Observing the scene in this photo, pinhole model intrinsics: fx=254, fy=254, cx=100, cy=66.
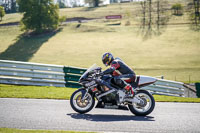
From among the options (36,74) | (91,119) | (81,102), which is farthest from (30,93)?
(91,119)

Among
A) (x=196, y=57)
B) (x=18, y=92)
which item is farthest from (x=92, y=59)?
(x=18, y=92)

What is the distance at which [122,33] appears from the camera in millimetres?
55656

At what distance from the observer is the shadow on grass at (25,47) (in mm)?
39000

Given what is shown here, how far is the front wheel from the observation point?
7.52 m

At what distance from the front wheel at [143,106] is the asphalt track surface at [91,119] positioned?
191 millimetres

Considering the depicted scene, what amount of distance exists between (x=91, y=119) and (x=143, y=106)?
1724 millimetres

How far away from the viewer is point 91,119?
270 inches

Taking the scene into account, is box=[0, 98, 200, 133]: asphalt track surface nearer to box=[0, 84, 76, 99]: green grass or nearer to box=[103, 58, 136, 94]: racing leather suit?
box=[103, 58, 136, 94]: racing leather suit

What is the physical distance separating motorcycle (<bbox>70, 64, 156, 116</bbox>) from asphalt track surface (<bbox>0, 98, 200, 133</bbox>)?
26 centimetres

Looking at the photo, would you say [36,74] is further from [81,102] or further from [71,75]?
[81,102]

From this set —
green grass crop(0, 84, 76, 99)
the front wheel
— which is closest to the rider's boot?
the front wheel

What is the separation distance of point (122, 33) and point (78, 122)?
5021 cm

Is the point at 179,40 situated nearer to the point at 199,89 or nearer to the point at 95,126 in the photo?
the point at 199,89

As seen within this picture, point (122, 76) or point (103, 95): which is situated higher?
point (122, 76)
